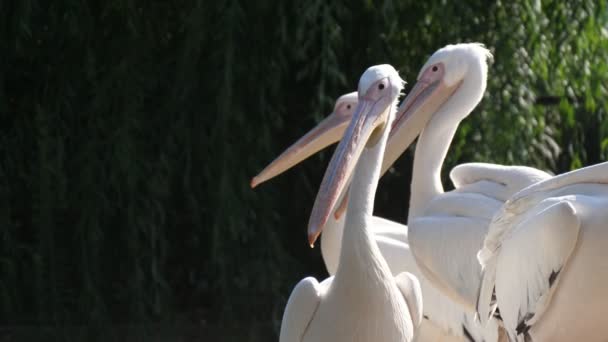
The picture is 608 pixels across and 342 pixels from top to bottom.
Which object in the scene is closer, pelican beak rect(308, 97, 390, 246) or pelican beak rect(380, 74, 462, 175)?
pelican beak rect(308, 97, 390, 246)

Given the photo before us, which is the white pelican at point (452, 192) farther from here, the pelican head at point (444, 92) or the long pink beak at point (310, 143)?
the long pink beak at point (310, 143)

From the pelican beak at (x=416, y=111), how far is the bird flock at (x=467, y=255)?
0.56 m

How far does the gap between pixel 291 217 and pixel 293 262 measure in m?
0.30

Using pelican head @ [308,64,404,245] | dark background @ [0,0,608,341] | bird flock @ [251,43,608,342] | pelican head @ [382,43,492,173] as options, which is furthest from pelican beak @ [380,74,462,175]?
pelican head @ [308,64,404,245]

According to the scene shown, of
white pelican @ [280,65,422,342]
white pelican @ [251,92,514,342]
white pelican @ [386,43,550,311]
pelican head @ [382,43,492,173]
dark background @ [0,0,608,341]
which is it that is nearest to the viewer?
white pelican @ [280,65,422,342]

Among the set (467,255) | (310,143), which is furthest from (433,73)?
(467,255)

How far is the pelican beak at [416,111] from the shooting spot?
17.4ft

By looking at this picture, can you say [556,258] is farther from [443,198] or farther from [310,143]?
[310,143]

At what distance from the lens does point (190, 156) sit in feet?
20.6

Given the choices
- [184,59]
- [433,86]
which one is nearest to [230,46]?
[184,59]

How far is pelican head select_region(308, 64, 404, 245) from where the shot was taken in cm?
382

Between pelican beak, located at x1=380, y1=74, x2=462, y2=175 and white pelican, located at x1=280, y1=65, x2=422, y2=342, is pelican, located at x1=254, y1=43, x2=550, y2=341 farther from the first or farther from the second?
white pelican, located at x1=280, y1=65, x2=422, y2=342

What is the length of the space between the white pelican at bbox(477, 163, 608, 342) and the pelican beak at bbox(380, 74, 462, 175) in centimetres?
135

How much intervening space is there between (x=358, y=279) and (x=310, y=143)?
5.52 feet
